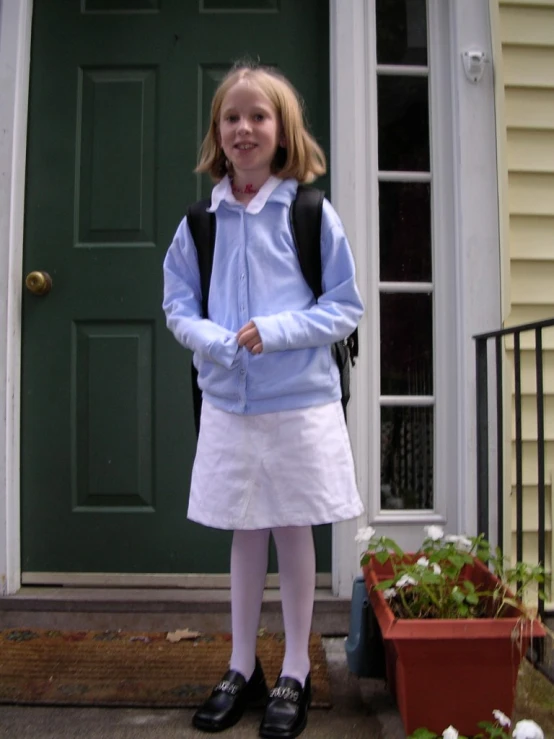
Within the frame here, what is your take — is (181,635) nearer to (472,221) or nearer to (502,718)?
(502,718)

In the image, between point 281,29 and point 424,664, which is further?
point 281,29

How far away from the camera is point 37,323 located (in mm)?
2352

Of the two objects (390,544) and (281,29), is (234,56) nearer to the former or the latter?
(281,29)

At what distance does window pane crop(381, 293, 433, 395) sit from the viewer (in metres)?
2.31

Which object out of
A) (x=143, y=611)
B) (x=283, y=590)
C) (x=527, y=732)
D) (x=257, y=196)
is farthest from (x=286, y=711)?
(x=257, y=196)

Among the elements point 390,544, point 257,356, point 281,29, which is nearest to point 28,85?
point 281,29

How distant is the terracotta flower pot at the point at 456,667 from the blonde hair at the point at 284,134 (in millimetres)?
1091

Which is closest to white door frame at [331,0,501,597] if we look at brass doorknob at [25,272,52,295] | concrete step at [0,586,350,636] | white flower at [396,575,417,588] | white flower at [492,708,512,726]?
concrete step at [0,586,350,636]

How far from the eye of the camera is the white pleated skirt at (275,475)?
4.80ft

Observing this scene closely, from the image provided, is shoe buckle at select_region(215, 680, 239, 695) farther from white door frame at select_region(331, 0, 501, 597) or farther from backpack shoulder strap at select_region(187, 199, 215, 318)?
backpack shoulder strap at select_region(187, 199, 215, 318)

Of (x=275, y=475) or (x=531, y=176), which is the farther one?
(x=531, y=176)

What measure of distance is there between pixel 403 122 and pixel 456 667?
70.6 inches

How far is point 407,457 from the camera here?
7.60 feet

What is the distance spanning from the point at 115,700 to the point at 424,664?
0.80 m
